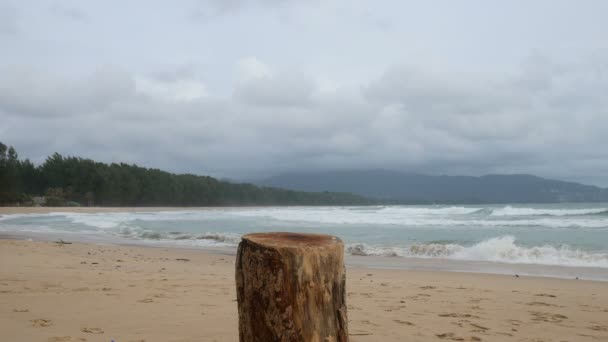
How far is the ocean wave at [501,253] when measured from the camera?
449 inches

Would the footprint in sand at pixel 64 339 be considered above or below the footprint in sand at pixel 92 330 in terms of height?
above

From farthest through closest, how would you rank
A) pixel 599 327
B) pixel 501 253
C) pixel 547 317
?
1. pixel 501 253
2. pixel 547 317
3. pixel 599 327

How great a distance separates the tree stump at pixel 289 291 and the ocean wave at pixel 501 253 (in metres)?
10.3

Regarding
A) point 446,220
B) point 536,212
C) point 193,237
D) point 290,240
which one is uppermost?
point 290,240

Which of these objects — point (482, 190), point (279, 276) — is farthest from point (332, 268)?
point (482, 190)

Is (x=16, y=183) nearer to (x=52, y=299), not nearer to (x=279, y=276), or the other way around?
(x=52, y=299)

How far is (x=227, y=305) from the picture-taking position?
551 centimetres

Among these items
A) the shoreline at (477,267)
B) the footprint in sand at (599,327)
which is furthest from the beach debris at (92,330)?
the shoreline at (477,267)

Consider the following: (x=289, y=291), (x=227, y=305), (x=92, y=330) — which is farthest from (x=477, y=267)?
(x=289, y=291)

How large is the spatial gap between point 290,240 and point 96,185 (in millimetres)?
66944

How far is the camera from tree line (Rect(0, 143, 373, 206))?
54.0 meters

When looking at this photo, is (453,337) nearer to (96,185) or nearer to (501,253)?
(501,253)

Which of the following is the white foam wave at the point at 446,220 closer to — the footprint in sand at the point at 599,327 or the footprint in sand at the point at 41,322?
the footprint in sand at the point at 599,327

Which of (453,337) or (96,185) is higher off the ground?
(96,185)
